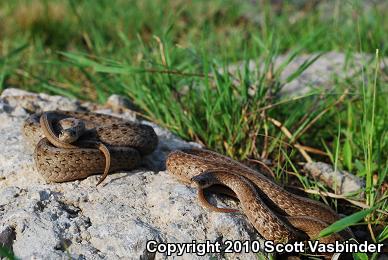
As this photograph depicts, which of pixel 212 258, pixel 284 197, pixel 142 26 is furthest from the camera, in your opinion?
pixel 142 26

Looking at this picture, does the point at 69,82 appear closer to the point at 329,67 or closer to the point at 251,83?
the point at 251,83

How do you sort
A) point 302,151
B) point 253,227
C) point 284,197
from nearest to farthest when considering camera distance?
point 253,227
point 284,197
point 302,151

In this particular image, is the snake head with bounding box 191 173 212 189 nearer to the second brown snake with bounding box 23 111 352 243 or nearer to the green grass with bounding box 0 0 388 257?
the second brown snake with bounding box 23 111 352 243

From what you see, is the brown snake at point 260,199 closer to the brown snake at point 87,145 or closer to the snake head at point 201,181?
the snake head at point 201,181

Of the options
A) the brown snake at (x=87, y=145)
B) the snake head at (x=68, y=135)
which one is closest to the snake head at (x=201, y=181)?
the brown snake at (x=87, y=145)

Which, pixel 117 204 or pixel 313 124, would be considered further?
pixel 313 124

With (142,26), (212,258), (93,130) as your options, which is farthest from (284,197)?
(142,26)

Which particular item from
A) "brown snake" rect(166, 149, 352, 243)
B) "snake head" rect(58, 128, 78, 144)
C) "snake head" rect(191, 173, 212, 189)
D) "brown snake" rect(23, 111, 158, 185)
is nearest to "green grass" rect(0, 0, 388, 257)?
"brown snake" rect(166, 149, 352, 243)
